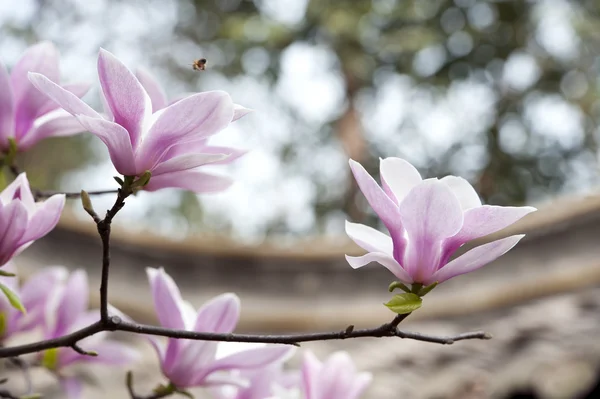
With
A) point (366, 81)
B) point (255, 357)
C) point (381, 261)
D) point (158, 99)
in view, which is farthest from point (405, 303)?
point (366, 81)

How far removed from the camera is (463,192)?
0.47 meters

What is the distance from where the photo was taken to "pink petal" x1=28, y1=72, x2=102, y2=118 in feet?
1.30

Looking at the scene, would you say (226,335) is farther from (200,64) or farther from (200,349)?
(200,64)

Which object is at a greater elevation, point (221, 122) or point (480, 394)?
point (221, 122)

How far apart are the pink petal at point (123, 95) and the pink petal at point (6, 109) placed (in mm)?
161

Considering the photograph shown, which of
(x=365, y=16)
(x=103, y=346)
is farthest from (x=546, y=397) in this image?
(x=365, y=16)

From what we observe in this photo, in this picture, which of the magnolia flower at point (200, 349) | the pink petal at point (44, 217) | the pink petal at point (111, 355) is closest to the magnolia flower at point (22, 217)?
the pink petal at point (44, 217)

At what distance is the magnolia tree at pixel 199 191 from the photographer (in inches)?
16.6

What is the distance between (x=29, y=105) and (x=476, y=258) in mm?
399

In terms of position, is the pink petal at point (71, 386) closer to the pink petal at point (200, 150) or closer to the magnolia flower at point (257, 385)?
the magnolia flower at point (257, 385)

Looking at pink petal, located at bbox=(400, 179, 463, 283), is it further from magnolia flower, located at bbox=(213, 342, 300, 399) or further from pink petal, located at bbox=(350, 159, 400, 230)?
magnolia flower, located at bbox=(213, 342, 300, 399)

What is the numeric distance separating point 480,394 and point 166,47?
656 centimetres

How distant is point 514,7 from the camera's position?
5934 mm

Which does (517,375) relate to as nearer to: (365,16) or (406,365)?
(406,365)
